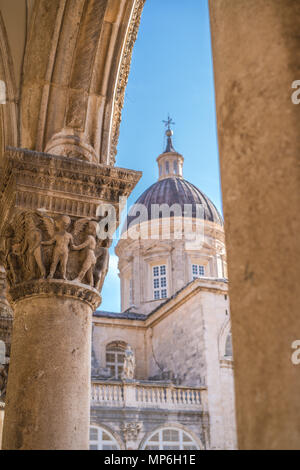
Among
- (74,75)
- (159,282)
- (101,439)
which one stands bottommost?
(101,439)

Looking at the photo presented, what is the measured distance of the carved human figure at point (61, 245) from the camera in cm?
402

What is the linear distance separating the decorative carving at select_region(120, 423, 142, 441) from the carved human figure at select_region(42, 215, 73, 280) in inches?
640

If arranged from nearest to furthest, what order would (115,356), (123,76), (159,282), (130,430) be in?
1. (123,76)
2. (130,430)
3. (115,356)
4. (159,282)

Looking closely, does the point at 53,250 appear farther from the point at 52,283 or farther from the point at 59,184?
the point at 59,184

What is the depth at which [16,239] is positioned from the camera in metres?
4.23

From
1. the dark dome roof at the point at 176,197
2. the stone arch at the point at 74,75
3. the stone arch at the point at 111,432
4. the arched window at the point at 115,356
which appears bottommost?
the stone arch at the point at 111,432

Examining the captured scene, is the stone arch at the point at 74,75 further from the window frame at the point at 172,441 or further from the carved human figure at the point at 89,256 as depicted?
the window frame at the point at 172,441

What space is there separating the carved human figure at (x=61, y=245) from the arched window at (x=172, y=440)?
17.0m

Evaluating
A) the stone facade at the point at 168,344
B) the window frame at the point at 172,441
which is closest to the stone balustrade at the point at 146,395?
the stone facade at the point at 168,344

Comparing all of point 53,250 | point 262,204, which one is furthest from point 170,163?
point 262,204

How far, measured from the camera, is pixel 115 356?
26.0m

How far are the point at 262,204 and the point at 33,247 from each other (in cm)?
267

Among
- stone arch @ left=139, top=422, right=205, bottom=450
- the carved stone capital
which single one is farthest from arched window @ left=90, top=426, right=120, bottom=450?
the carved stone capital

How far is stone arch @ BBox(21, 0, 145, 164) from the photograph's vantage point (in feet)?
15.8
